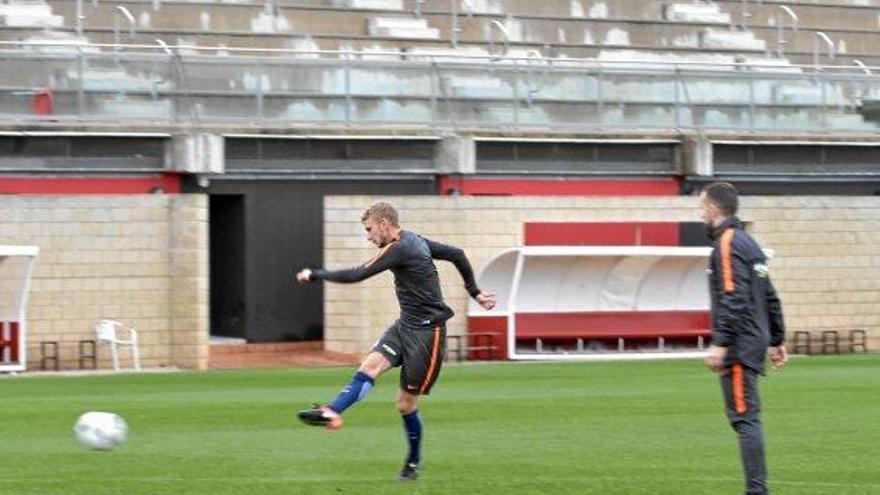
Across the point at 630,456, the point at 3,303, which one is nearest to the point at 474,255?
the point at 3,303

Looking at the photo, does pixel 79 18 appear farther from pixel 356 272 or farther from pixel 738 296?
pixel 738 296

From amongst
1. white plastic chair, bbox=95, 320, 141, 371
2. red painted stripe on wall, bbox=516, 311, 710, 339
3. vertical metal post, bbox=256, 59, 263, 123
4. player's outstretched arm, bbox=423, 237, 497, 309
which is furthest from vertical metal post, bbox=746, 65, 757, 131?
player's outstretched arm, bbox=423, 237, 497, 309

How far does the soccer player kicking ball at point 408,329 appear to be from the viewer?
14008 millimetres

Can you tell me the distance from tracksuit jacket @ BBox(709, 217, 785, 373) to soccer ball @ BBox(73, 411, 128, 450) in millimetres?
5672

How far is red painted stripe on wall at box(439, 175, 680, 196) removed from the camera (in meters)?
34.1

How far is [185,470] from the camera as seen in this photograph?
48.8ft

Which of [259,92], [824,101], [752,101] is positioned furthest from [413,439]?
[824,101]

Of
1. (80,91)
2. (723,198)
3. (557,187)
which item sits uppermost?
(80,91)

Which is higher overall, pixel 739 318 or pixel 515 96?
pixel 515 96

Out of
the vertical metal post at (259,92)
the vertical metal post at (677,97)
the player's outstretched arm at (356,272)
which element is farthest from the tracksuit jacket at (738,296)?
the vertical metal post at (677,97)

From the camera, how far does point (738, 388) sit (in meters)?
11.9

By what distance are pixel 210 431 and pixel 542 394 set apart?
600cm

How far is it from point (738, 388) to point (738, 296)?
0.57m

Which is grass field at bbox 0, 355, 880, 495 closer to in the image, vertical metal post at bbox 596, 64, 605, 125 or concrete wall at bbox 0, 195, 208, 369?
concrete wall at bbox 0, 195, 208, 369
